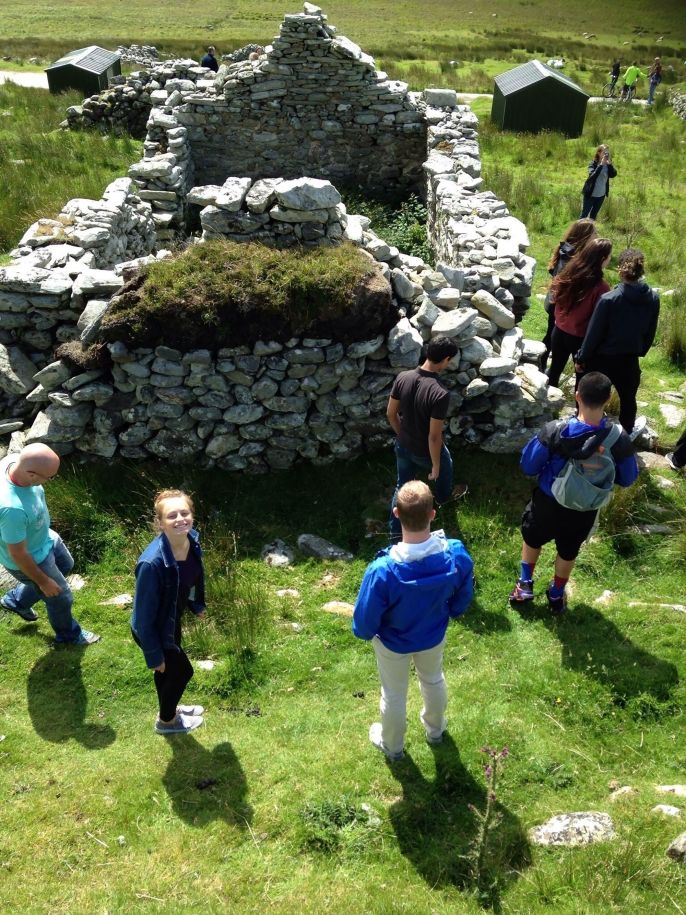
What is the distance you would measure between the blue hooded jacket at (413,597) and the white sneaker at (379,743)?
92 centimetres

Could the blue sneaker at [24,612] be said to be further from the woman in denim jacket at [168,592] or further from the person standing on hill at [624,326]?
the person standing on hill at [624,326]

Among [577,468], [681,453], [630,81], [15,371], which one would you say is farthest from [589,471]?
[630,81]

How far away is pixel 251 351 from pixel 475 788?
4.42 m

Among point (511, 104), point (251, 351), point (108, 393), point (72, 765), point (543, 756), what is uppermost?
point (511, 104)

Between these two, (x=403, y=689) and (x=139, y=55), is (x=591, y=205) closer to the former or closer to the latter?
(x=403, y=689)

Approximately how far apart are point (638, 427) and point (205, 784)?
5.65m

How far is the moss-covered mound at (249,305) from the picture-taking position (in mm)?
6688

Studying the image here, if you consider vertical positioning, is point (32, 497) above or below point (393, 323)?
below

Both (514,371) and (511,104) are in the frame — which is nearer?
(514,371)

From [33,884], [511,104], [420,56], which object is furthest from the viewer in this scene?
[420,56]

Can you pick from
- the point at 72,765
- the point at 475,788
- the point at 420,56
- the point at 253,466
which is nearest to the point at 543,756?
the point at 475,788

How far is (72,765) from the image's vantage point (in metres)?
4.53

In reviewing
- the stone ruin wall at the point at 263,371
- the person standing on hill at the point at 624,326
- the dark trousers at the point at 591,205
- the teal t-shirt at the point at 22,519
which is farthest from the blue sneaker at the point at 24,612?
the dark trousers at the point at 591,205

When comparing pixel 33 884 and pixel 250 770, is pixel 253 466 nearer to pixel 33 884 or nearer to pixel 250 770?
pixel 250 770
